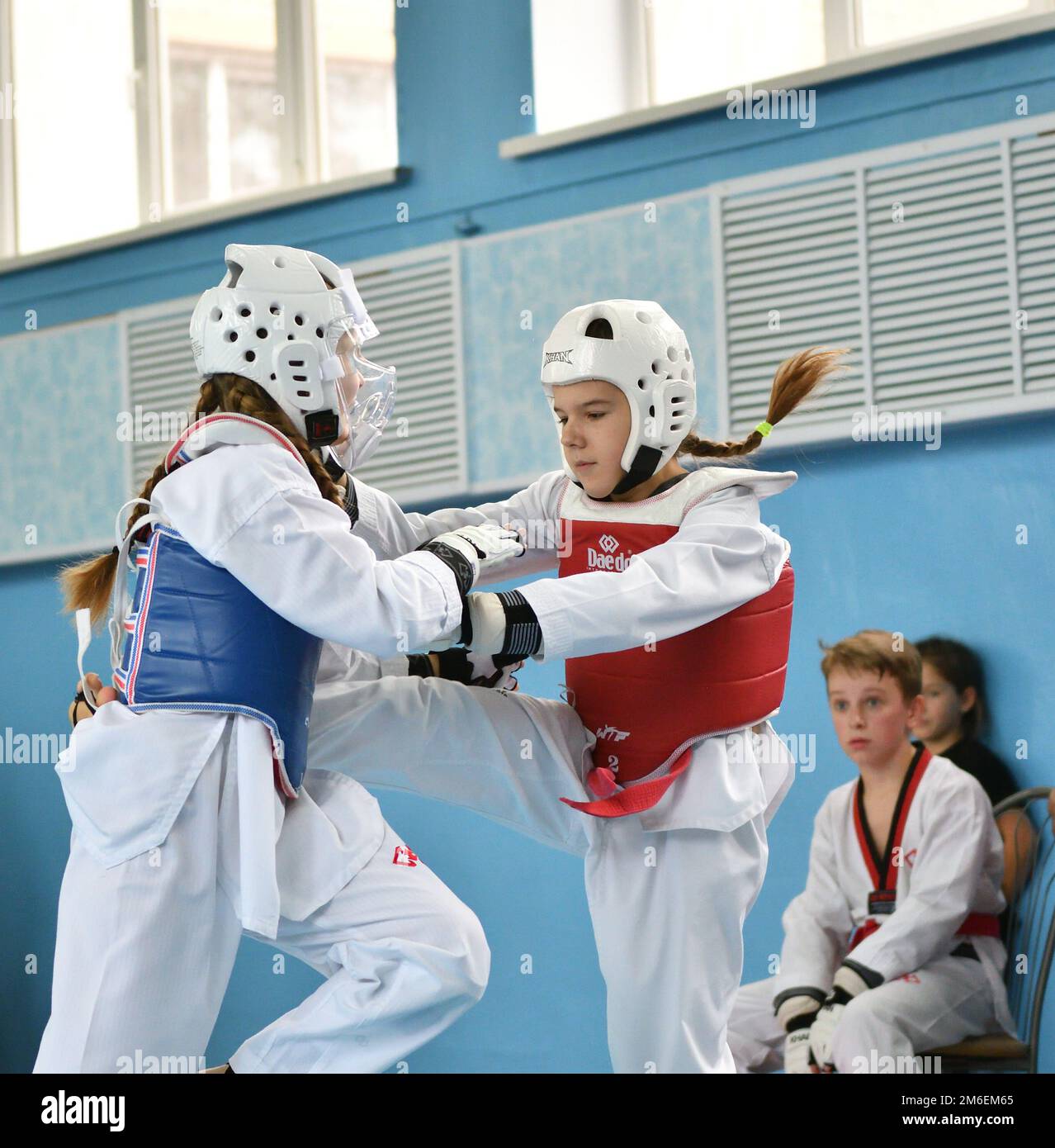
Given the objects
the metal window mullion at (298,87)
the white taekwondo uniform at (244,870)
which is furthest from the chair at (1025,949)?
the metal window mullion at (298,87)

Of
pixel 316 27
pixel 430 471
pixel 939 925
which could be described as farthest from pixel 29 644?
pixel 939 925

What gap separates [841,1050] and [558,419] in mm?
2175

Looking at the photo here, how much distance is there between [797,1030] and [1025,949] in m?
0.76

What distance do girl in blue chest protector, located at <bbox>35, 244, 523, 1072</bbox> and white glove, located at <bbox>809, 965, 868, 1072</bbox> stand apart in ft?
6.39

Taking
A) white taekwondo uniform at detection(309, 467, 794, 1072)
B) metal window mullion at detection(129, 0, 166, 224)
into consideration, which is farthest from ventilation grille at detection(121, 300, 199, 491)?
white taekwondo uniform at detection(309, 467, 794, 1072)

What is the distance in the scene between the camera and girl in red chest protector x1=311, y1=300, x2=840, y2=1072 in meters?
3.34

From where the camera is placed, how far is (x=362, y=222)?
251 inches

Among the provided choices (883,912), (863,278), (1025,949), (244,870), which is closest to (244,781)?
(244,870)

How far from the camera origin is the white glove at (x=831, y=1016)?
15.0ft

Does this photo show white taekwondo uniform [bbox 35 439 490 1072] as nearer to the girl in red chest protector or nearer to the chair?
the girl in red chest protector

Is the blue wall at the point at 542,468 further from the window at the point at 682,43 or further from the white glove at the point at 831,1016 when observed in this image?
the white glove at the point at 831,1016

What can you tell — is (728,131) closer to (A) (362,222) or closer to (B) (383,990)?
(A) (362,222)

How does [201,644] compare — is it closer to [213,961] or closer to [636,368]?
[213,961]

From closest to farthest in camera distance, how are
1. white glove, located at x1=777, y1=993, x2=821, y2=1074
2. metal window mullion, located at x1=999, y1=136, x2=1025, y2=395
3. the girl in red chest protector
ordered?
1. the girl in red chest protector
2. white glove, located at x1=777, y1=993, x2=821, y2=1074
3. metal window mullion, located at x1=999, y1=136, x2=1025, y2=395
